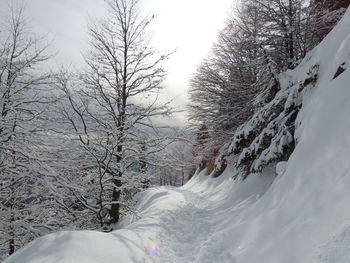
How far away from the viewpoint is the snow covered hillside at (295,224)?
3586 millimetres

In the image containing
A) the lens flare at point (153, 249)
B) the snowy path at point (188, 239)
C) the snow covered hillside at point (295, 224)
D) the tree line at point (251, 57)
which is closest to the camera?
the snow covered hillside at point (295, 224)

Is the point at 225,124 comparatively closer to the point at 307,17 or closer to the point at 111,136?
the point at 307,17

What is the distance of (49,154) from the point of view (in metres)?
6.72

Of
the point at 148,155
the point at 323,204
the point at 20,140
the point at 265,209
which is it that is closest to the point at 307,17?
the point at 148,155

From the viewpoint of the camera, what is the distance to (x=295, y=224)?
164 inches

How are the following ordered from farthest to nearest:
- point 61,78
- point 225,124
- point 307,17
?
point 225,124, point 307,17, point 61,78

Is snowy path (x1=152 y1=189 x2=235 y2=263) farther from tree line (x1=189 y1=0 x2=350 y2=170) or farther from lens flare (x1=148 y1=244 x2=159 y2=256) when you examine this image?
tree line (x1=189 y1=0 x2=350 y2=170)

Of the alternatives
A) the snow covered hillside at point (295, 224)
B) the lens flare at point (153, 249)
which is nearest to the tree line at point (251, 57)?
the snow covered hillside at point (295, 224)

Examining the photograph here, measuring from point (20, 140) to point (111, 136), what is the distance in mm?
4233

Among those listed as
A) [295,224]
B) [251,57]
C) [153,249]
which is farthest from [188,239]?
[251,57]

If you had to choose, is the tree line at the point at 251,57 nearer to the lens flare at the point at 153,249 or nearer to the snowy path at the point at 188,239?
the snowy path at the point at 188,239

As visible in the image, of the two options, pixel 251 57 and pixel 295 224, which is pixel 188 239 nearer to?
pixel 295 224

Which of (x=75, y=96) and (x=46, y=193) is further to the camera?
(x=75, y=96)

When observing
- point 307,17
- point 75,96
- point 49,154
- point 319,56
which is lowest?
point 49,154
